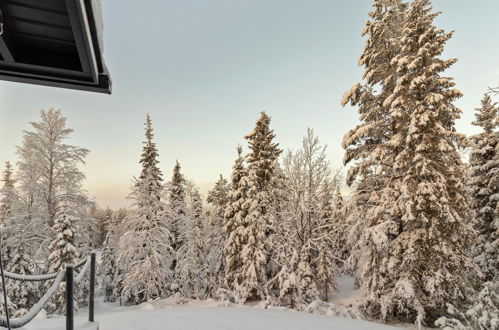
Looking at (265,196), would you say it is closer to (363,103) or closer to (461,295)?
(363,103)

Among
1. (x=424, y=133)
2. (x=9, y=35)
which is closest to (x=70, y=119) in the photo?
(x=9, y=35)

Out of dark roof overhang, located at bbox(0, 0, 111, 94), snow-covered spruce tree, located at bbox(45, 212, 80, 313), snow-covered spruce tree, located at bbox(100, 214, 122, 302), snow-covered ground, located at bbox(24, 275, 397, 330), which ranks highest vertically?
dark roof overhang, located at bbox(0, 0, 111, 94)

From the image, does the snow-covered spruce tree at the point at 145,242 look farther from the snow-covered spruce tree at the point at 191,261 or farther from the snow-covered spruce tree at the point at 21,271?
the snow-covered spruce tree at the point at 21,271

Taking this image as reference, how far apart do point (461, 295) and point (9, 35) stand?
15.8 metres

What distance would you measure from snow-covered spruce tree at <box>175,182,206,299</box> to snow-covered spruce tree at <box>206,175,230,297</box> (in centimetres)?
87

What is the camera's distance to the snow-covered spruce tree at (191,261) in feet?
85.1

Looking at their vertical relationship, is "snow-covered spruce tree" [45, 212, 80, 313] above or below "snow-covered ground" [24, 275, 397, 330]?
above

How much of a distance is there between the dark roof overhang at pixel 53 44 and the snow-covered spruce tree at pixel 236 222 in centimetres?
1785

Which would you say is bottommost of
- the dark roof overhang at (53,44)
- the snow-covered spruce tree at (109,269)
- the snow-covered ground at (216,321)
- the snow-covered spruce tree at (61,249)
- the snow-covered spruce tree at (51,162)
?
the snow-covered spruce tree at (109,269)

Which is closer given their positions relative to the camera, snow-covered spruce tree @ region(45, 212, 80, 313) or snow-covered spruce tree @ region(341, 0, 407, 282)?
snow-covered spruce tree @ region(341, 0, 407, 282)

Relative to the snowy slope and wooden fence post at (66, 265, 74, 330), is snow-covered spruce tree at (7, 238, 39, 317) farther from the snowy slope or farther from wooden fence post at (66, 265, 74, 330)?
wooden fence post at (66, 265, 74, 330)

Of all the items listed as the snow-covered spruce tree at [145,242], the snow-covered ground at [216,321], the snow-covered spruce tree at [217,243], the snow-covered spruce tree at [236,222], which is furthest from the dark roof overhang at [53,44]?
the snow-covered spruce tree at [217,243]

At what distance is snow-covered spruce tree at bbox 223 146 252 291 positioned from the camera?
21297mm

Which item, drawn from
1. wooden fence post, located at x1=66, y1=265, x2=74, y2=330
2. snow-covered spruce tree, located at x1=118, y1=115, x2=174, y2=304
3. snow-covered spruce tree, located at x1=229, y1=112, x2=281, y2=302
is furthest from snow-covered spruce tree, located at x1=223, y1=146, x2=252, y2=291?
wooden fence post, located at x1=66, y1=265, x2=74, y2=330
